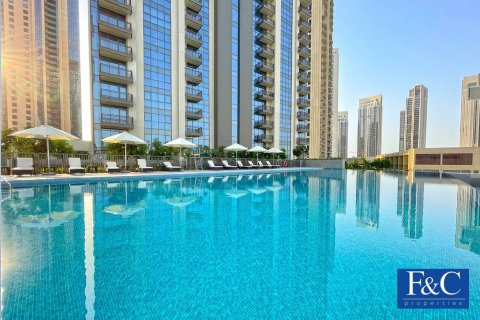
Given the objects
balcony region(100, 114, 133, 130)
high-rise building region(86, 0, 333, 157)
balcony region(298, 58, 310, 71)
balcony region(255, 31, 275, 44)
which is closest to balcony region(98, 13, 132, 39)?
high-rise building region(86, 0, 333, 157)

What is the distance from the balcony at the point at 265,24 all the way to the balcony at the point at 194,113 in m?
16.5

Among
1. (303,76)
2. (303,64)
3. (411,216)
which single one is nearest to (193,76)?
(303,76)

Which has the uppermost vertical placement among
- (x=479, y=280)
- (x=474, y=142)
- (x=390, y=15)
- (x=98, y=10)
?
(x=98, y=10)

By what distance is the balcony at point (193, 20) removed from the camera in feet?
91.6

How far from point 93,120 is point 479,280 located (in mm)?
25796

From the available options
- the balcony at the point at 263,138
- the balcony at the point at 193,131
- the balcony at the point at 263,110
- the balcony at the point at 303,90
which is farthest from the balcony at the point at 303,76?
the balcony at the point at 193,131

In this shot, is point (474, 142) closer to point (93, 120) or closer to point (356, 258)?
point (356, 258)

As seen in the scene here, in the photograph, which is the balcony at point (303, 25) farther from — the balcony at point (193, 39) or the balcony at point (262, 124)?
the balcony at point (193, 39)

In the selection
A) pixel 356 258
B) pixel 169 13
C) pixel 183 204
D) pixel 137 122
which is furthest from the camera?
pixel 169 13

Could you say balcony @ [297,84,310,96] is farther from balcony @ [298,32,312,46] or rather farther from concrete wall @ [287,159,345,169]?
concrete wall @ [287,159,345,169]

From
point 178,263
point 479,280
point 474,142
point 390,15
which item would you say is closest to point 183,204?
point 178,263

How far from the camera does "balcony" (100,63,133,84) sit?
22.6 m

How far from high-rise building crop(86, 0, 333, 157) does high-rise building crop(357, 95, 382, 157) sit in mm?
64433

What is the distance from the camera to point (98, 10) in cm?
2291
